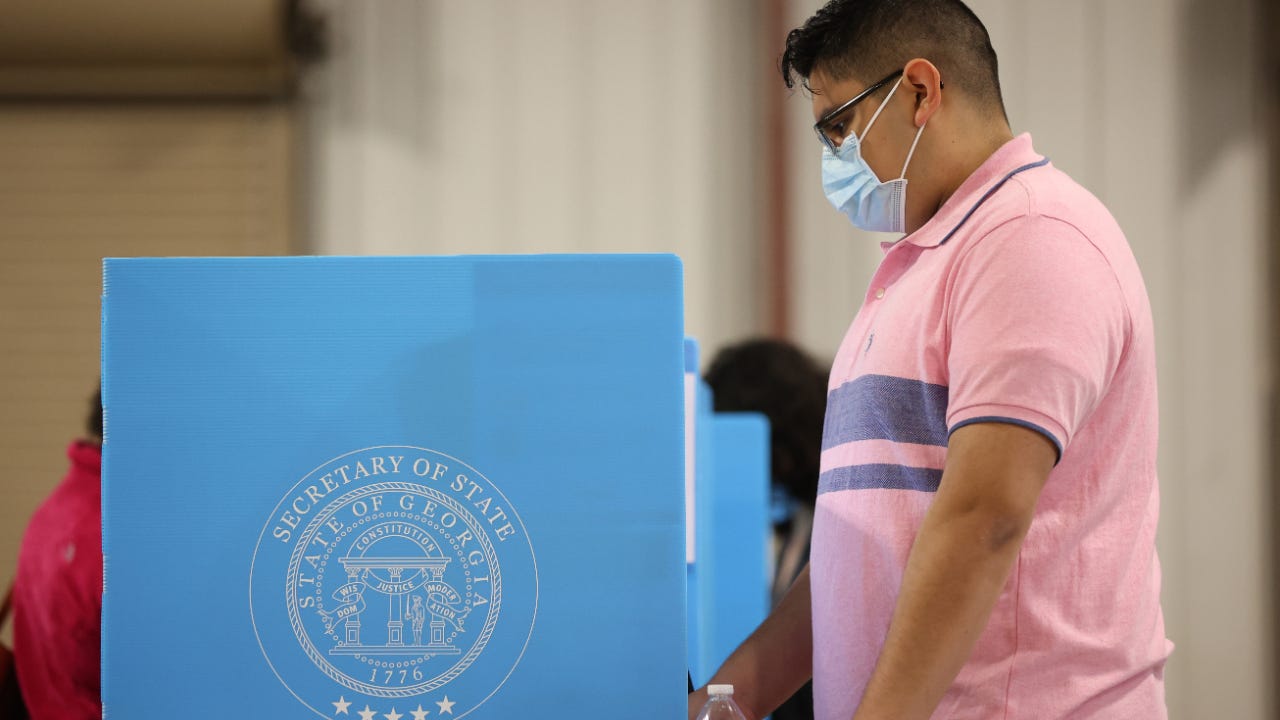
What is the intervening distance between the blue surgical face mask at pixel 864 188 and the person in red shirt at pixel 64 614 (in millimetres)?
1415

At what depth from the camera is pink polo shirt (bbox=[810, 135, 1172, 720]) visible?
83 centimetres

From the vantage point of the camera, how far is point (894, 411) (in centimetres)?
94

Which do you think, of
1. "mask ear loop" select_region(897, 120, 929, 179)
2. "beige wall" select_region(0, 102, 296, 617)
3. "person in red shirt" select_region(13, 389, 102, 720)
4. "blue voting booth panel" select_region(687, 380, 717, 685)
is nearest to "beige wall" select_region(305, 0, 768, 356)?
"beige wall" select_region(0, 102, 296, 617)

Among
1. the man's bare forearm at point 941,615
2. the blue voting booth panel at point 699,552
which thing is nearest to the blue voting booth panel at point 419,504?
the man's bare forearm at point 941,615

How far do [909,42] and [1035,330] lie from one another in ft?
1.15

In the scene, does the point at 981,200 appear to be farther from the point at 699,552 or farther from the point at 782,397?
the point at 782,397

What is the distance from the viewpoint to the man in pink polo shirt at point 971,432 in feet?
2.72

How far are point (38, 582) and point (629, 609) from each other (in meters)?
1.57

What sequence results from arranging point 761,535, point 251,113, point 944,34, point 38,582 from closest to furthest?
point 944,34 → point 38,582 → point 761,535 → point 251,113

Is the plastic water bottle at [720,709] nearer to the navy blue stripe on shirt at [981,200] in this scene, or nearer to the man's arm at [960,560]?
the man's arm at [960,560]

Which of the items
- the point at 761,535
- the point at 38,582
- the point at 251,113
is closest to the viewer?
the point at 38,582

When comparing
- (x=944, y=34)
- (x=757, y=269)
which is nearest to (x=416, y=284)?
(x=944, y=34)

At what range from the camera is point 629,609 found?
0.80 meters

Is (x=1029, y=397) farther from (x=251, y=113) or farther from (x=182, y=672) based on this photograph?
(x=251, y=113)
